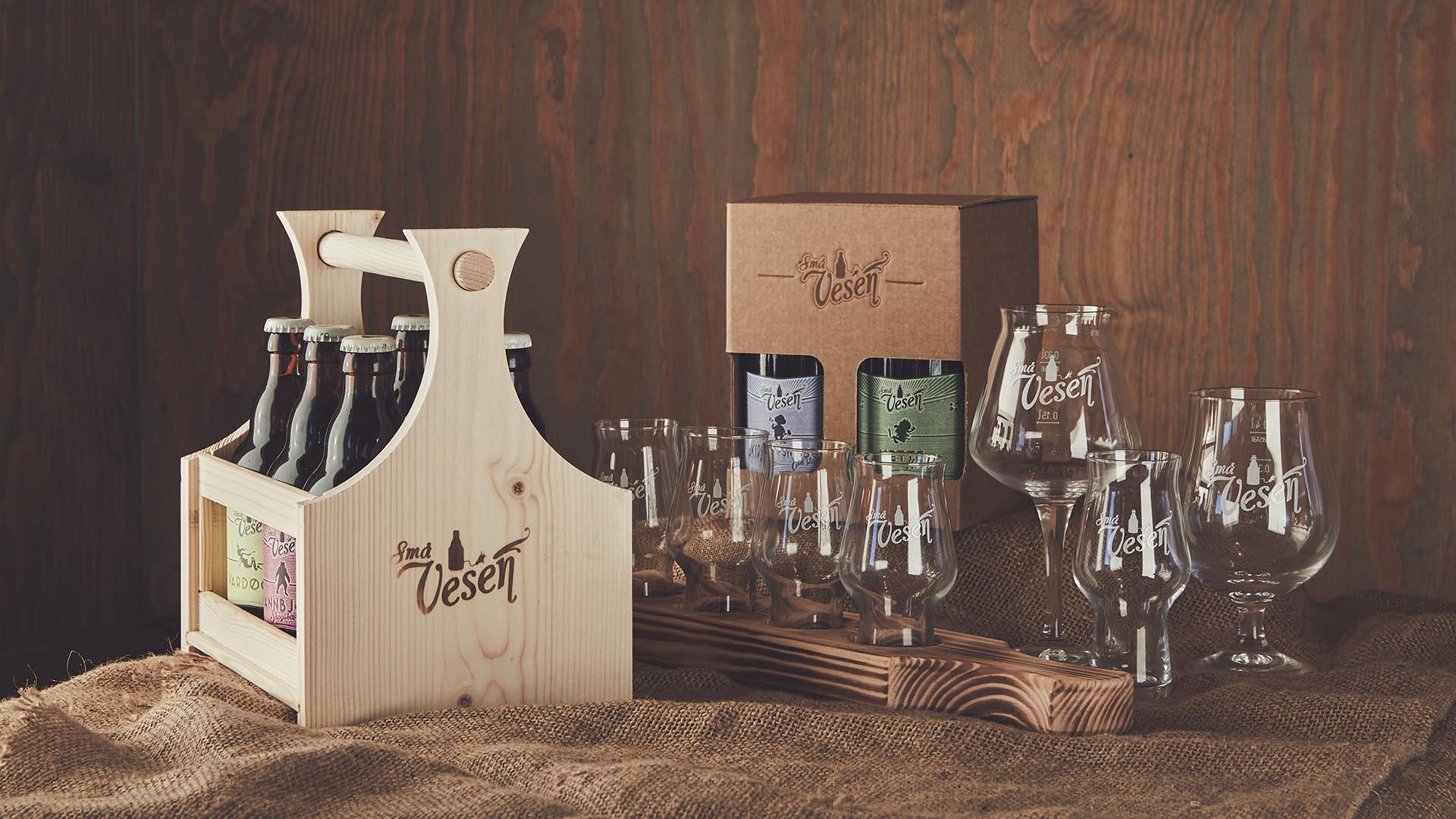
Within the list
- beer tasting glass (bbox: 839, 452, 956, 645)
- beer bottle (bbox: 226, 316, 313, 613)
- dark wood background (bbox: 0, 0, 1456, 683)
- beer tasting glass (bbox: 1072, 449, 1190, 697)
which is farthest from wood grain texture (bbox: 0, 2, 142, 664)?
beer tasting glass (bbox: 1072, 449, 1190, 697)

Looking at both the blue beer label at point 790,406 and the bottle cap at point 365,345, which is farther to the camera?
the blue beer label at point 790,406

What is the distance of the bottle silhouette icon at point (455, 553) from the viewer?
1.02m

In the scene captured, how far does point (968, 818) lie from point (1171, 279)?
46.4 inches

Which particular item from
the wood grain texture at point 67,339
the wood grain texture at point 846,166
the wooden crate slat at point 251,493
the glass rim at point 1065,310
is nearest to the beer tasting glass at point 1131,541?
the glass rim at point 1065,310

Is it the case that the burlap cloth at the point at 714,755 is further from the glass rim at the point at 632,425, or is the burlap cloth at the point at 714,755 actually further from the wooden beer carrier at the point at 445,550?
the glass rim at the point at 632,425

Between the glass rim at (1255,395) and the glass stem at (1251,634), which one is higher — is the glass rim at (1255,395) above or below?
above

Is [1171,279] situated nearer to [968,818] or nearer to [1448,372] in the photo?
[1448,372]

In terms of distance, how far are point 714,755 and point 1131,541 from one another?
0.34 meters

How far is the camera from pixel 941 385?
1302mm

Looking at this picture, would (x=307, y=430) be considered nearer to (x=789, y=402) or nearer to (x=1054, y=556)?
(x=789, y=402)

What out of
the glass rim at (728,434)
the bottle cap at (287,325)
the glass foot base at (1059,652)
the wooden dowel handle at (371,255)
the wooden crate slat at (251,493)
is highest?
the wooden dowel handle at (371,255)

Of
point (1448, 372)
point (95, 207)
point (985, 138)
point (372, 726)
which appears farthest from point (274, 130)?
point (1448, 372)

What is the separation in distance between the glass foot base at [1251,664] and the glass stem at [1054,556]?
111mm

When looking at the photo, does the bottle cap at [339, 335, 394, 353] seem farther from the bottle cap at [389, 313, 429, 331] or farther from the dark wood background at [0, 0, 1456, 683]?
the dark wood background at [0, 0, 1456, 683]
